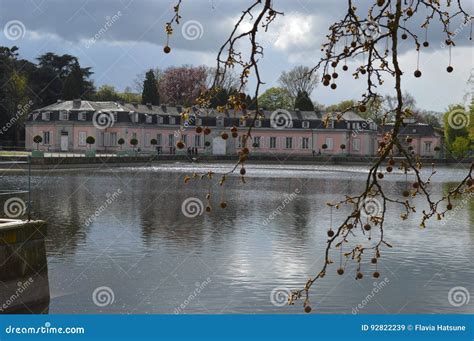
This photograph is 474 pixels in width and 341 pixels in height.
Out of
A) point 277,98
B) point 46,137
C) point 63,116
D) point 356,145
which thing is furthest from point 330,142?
point 46,137

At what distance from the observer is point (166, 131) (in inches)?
2569

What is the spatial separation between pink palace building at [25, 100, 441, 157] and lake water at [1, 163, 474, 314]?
3835 centimetres

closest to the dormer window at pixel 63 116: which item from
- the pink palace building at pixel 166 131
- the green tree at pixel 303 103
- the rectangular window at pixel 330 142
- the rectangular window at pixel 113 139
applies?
the pink palace building at pixel 166 131

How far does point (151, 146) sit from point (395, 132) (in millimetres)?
62910

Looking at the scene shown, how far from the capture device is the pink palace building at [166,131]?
60.2 metres

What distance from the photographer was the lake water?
9.44 meters

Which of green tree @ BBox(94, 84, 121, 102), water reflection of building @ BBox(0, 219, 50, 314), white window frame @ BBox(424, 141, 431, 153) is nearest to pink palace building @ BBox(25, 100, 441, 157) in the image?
white window frame @ BBox(424, 141, 431, 153)

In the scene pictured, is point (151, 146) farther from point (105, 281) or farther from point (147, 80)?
point (105, 281)

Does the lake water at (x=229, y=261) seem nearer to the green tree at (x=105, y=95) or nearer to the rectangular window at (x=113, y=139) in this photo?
the rectangular window at (x=113, y=139)

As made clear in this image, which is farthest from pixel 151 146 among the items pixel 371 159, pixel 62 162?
pixel 62 162

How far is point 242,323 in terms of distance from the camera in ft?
26.7

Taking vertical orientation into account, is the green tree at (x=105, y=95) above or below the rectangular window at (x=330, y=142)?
above

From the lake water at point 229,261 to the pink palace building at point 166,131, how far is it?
126ft

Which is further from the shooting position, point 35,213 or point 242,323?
point 35,213
